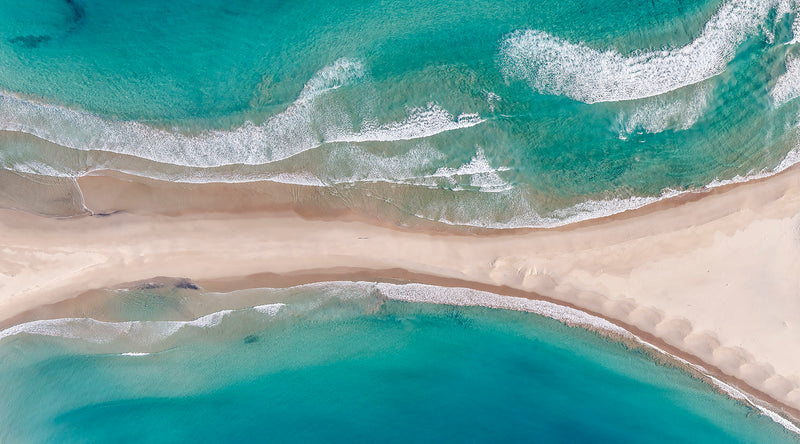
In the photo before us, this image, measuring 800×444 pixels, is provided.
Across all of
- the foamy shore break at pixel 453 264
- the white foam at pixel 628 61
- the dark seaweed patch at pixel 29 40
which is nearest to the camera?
the white foam at pixel 628 61

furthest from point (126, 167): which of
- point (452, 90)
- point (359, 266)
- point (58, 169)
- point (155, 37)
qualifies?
point (452, 90)

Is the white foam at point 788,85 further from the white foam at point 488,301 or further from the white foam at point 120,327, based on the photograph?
the white foam at point 120,327

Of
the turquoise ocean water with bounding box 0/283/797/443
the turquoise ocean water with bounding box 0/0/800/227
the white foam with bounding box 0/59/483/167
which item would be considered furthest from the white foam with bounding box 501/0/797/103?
the turquoise ocean water with bounding box 0/283/797/443

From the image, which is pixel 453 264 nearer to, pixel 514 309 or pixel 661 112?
pixel 514 309

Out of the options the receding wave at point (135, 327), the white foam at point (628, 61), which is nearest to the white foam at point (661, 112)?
the white foam at point (628, 61)

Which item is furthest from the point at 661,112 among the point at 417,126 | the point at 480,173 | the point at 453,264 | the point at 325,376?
the point at 325,376

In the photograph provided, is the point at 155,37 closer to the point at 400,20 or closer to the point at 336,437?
the point at 400,20

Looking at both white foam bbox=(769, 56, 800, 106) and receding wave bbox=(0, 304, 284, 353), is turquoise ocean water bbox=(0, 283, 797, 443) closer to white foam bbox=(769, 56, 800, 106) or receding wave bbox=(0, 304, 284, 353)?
receding wave bbox=(0, 304, 284, 353)
